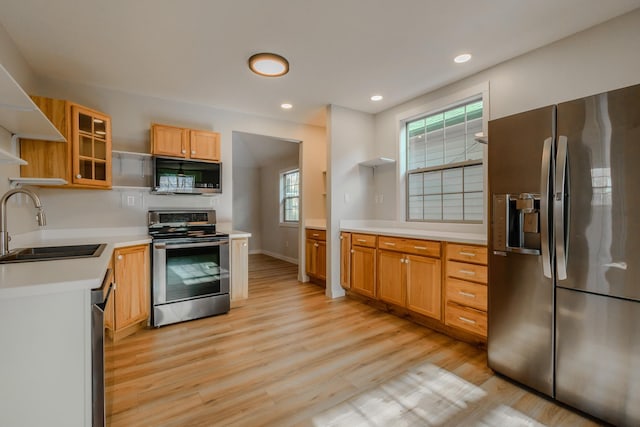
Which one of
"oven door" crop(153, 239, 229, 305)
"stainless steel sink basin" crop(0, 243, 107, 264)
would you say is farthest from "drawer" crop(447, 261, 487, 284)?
"stainless steel sink basin" crop(0, 243, 107, 264)

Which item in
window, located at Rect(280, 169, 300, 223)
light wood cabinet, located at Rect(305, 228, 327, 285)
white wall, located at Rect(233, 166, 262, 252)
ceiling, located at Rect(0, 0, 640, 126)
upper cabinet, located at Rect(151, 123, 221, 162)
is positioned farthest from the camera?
white wall, located at Rect(233, 166, 262, 252)

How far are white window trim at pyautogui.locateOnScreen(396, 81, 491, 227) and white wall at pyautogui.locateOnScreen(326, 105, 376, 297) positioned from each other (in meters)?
0.48

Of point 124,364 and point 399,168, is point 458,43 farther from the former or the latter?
point 124,364

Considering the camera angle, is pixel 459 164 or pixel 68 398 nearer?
pixel 68 398

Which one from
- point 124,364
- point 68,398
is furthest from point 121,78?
point 68,398

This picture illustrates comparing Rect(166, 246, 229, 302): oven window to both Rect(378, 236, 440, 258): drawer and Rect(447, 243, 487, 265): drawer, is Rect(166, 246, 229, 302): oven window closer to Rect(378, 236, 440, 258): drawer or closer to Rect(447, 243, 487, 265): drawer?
Rect(378, 236, 440, 258): drawer

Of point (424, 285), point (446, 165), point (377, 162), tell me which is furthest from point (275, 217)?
point (424, 285)

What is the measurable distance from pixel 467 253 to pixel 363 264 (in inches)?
50.9

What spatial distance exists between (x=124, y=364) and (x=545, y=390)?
287 cm

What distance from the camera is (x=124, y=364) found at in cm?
214

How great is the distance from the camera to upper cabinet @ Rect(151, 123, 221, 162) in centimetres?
310

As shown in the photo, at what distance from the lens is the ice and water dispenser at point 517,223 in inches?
70.1

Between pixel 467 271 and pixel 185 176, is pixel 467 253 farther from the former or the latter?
pixel 185 176

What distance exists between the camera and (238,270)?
332 centimetres
